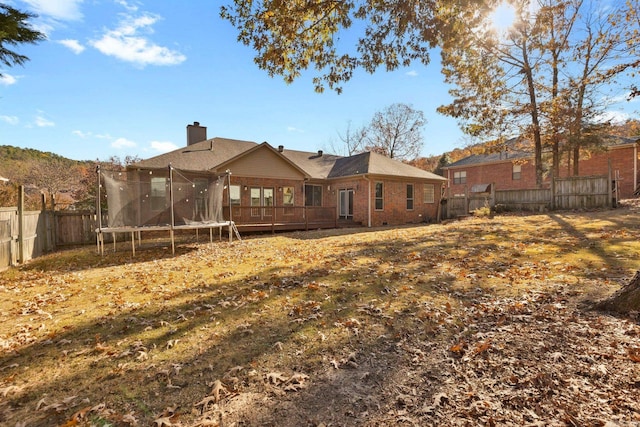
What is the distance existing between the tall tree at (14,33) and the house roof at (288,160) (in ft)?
18.7

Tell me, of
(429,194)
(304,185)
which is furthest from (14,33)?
(429,194)

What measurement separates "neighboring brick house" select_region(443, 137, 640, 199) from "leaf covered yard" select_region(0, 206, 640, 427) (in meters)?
17.3

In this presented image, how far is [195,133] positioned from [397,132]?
85.6 ft

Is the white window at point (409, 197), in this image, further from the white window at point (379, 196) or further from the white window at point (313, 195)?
the white window at point (313, 195)

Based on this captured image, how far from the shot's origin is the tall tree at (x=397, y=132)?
38.7 metres

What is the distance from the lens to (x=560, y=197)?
16.8m

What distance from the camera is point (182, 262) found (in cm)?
922

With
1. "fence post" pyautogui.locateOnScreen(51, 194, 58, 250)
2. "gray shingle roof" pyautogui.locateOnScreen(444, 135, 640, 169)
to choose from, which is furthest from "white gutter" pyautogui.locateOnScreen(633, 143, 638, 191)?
"fence post" pyautogui.locateOnScreen(51, 194, 58, 250)

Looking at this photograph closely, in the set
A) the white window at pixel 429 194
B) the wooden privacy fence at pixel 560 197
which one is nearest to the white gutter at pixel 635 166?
the wooden privacy fence at pixel 560 197

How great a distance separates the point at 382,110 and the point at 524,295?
3725 centimetres

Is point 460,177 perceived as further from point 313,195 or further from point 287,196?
point 287,196

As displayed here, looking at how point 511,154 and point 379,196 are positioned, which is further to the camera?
point 511,154

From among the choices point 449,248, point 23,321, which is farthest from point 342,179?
point 23,321

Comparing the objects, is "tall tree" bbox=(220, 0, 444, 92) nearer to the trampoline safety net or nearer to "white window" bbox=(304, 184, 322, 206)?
the trampoline safety net
